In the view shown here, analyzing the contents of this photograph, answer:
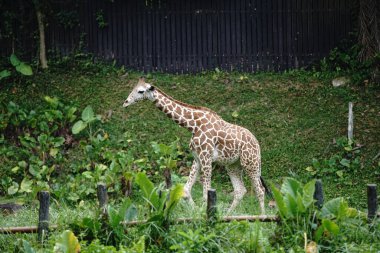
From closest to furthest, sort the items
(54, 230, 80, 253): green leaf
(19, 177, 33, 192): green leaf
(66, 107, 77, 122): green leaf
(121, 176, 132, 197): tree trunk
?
(54, 230, 80, 253): green leaf → (121, 176, 132, 197): tree trunk → (19, 177, 33, 192): green leaf → (66, 107, 77, 122): green leaf

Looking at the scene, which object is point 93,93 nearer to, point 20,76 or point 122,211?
point 20,76

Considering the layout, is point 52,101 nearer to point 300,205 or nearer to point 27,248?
point 27,248

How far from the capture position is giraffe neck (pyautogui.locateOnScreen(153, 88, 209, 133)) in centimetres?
1159

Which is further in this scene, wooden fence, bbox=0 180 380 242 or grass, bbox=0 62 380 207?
grass, bbox=0 62 380 207

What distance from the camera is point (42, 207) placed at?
8734mm

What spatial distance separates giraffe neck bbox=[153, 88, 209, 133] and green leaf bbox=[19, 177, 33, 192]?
274cm

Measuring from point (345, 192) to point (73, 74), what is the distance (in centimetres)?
714

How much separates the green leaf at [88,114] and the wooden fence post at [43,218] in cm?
605

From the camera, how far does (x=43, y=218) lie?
8.72 metres

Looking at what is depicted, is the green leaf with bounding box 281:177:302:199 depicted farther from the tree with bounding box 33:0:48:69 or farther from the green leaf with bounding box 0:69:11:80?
the tree with bounding box 33:0:48:69

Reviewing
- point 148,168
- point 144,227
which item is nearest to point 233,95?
point 148,168

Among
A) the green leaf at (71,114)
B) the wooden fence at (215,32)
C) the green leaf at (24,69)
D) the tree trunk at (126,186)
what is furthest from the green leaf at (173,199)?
the wooden fence at (215,32)

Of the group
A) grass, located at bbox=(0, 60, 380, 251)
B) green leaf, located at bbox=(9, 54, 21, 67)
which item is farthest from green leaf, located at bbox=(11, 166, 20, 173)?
green leaf, located at bbox=(9, 54, 21, 67)

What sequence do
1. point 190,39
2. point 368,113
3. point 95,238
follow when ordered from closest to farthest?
point 95,238, point 368,113, point 190,39
